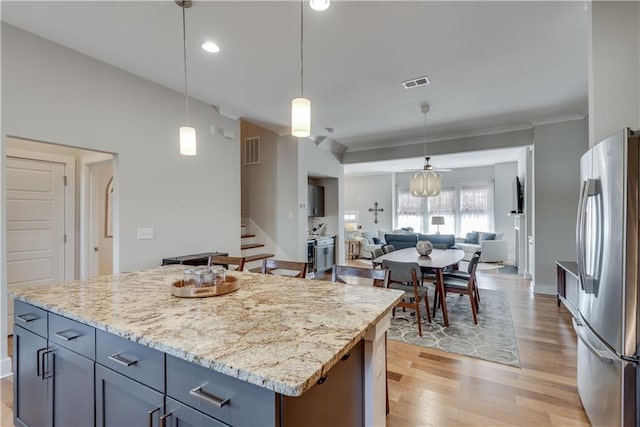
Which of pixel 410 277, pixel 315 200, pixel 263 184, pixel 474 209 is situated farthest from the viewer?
pixel 474 209

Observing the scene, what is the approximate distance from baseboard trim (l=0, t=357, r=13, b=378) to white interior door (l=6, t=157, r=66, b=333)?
1.06 meters

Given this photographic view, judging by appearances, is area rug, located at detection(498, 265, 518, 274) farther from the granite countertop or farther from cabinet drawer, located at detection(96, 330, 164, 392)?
cabinet drawer, located at detection(96, 330, 164, 392)

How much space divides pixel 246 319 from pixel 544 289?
5.41 meters

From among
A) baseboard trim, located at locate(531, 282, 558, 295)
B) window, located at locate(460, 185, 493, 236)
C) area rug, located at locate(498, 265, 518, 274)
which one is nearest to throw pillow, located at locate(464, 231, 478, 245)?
window, located at locate(460, 185, 493, 236)

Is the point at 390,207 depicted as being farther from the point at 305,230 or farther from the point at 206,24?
the point at 206,24

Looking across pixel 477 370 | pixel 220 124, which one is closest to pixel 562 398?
pixel 477 370

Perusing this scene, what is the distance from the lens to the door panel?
149cm

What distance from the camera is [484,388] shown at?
2.31 meters

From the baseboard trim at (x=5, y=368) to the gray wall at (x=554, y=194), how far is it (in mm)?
6620

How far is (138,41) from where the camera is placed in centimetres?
269

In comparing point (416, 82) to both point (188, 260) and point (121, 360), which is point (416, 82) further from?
point (121, 360)

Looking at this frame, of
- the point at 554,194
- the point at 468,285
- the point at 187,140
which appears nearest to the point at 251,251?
the point at 187,140

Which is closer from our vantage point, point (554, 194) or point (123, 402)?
point (123, 402)

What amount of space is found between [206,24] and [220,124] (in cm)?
205
